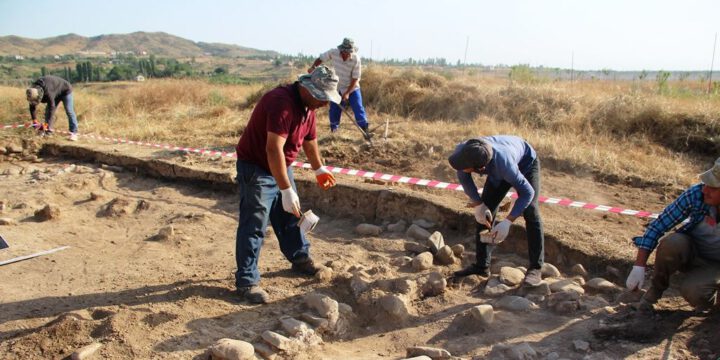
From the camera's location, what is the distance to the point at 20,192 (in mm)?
6344

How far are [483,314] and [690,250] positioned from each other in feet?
4.33

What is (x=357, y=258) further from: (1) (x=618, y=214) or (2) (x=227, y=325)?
(1) (x=618, y=214)

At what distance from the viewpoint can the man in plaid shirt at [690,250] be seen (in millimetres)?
3113

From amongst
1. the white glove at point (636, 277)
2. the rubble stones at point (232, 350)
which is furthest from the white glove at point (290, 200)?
the white glove at point (636, 277)

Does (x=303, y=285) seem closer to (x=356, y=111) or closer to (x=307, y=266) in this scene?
(x=307, y=266)

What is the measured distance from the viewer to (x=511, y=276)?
→ 3.81 meters

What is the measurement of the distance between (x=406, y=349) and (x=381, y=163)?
436cm

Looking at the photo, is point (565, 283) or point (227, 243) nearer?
point (565, 283)

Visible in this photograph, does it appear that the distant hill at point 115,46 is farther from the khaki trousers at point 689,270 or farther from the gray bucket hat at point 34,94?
the khaki trousers at point 689,270

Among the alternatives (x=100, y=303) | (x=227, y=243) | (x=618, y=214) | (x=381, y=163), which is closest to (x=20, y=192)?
(x=227, y=243)

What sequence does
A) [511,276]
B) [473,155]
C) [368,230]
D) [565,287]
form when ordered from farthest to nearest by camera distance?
[368,230] < [511,276] < [565,287] < [473,155]

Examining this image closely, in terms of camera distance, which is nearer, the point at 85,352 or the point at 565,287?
the point at 85,352

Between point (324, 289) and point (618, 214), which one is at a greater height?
point (618, 214)

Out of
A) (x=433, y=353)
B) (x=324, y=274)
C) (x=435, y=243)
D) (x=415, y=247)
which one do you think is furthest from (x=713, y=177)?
(x=324, y=274)
